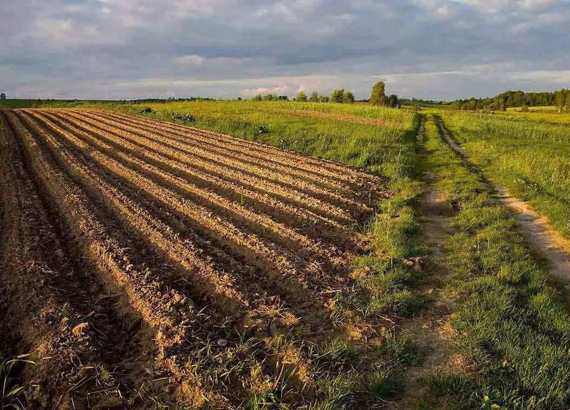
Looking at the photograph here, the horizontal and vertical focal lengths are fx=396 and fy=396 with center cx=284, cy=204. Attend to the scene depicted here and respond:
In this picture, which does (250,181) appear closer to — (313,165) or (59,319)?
(313,165)

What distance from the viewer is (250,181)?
1227cm

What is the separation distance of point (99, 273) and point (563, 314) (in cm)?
684

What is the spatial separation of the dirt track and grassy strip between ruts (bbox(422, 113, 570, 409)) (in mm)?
1685

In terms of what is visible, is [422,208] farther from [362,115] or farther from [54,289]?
[362,115]

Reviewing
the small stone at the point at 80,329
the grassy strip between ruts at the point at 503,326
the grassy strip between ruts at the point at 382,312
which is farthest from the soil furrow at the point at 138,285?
the grassy strip between ruts at the point at 503,326

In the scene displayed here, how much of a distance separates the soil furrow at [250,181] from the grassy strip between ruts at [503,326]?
2.83m

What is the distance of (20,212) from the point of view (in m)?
9.03

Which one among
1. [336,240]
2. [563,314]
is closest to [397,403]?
[563,314]

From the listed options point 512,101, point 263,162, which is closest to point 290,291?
point 263,162

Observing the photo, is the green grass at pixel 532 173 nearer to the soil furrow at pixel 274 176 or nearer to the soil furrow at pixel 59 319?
the soil furrow at pixel 274 176

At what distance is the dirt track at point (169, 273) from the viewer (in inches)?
167

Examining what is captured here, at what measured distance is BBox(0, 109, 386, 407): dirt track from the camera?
13.9 ft

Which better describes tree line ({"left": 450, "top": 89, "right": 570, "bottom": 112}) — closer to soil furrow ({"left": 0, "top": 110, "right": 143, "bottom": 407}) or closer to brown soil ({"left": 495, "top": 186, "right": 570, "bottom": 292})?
brown soil ({"left": 495, "top": 186, "right": 570, "bottom": 292})

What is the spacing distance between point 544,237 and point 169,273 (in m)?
7.75
